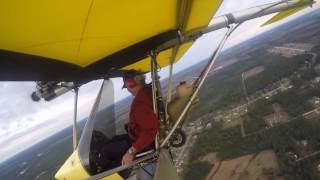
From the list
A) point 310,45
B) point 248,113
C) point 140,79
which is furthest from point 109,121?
point 310,45

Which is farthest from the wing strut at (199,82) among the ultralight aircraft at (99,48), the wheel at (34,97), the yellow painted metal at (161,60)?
the wheel at (34,97)

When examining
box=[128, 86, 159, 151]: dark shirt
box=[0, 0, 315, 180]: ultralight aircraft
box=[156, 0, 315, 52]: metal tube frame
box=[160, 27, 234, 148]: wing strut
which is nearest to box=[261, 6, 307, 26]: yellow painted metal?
box=[156, 0, 315, 52]: metal tube frame

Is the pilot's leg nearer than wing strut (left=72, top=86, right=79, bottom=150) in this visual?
Yes

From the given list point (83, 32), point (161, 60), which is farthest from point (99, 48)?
point (161, 60)

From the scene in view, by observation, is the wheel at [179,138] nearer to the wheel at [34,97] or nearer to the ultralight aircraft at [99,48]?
the ultralight aircraft at [99,48]

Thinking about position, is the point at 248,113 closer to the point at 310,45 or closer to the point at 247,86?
the point at 247,86

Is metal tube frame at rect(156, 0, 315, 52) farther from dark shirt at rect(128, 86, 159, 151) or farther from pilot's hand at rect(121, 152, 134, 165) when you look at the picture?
pilot's hand at rect(121, 152, 134, 165)

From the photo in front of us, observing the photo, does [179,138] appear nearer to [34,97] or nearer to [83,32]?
[34,97]
